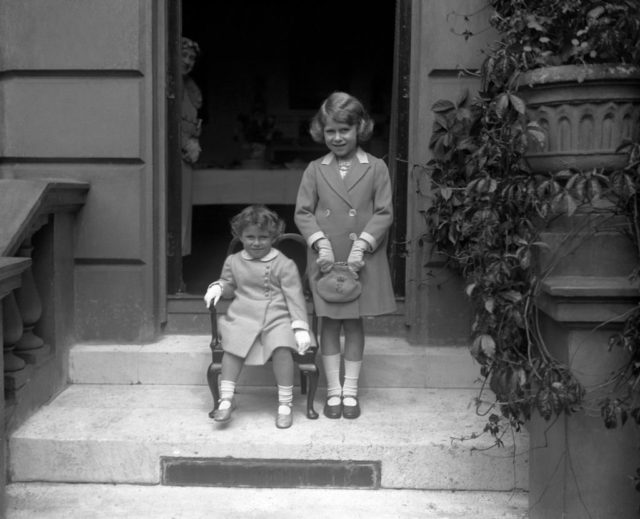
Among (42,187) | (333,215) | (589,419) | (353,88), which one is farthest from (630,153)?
(353,88)

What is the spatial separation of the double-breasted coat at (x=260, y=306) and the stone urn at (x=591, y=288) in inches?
52.0

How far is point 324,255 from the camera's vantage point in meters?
4.27

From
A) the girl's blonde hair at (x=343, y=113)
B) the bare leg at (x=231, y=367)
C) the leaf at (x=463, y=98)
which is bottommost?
the bare leg at (x=231, y=367)

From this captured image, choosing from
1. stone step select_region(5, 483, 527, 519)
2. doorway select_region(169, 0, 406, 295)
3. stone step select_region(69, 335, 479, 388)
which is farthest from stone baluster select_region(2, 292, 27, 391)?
doorway select_region(169, 0, 406, 295)

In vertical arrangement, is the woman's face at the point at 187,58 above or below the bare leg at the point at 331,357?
above

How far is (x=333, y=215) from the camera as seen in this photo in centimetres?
439

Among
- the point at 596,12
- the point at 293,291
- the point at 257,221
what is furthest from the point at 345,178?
Answer: the point at 596,12

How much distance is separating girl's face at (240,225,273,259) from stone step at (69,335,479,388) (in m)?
0.86

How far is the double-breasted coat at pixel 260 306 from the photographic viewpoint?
13.9 ft

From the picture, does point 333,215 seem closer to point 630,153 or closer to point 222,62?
point 630,153

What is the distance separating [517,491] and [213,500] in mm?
1381

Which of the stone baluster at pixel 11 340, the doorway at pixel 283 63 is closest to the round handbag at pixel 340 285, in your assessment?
the stone baluster at pixel 11 340

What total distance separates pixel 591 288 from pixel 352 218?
1423mm

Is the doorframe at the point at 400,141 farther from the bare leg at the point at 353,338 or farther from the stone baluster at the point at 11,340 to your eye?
the stone baluster at the point at 11,340
